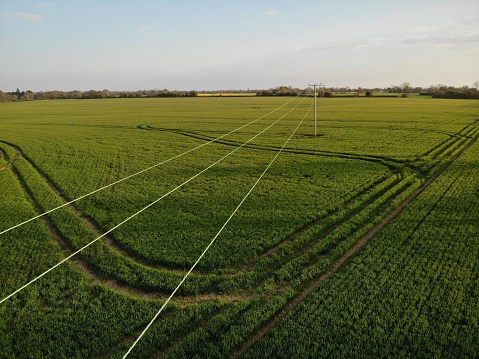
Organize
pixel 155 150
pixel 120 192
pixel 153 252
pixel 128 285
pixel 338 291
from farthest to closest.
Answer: pixel 155 150 → pixel 120 192 → pixel 153 252 → pixel 128 285 → pixel 338 291

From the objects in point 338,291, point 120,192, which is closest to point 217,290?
point 338,291

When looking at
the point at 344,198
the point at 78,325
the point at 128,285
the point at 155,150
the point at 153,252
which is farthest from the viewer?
the point at 155,150

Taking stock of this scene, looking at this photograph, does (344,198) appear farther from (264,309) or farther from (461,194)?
(264,309)

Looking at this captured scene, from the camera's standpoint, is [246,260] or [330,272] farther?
[246,260]

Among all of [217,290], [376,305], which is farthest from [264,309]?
[376,305]

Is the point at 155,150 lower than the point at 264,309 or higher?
higher

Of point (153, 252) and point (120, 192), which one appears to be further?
point (120, 192)

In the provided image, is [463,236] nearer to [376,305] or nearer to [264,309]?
[376,305]
